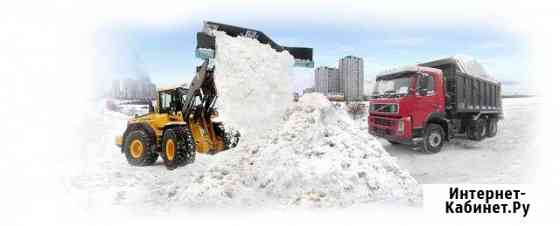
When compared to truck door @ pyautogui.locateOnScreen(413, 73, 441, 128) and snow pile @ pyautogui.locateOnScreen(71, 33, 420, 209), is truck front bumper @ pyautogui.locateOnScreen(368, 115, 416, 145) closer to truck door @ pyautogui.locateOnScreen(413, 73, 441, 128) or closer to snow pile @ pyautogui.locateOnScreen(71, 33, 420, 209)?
truck door @ pyautogui.locateOnScreen(413, 73, 441, 128)

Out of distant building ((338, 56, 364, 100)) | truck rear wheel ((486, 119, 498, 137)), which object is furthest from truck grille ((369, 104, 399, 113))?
truck rear wheel ((486, 119, 498, 137))

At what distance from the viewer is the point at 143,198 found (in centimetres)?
346

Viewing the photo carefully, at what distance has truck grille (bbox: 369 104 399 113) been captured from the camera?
18.1 feet

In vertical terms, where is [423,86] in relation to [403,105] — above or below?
above

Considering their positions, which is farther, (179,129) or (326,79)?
(179,129)

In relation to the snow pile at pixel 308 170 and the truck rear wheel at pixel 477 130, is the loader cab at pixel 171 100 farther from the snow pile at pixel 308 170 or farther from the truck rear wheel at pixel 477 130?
the truck rear wheel at pixel 477 130

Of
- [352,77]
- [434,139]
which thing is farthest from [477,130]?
[352,77]

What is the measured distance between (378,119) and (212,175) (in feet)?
9.31

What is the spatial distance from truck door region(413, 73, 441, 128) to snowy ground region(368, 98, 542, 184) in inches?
16.3

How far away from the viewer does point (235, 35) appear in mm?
3701

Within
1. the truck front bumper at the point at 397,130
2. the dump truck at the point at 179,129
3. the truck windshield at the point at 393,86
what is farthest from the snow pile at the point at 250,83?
the truck windshield at the point at 393,86

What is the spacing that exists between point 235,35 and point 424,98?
301 centimetres

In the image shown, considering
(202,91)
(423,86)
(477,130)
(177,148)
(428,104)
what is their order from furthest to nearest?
(477,130) → (428,104) → (423,86) → (202,91) → (177,148)

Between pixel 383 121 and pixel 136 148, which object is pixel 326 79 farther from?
pixel 136 148
